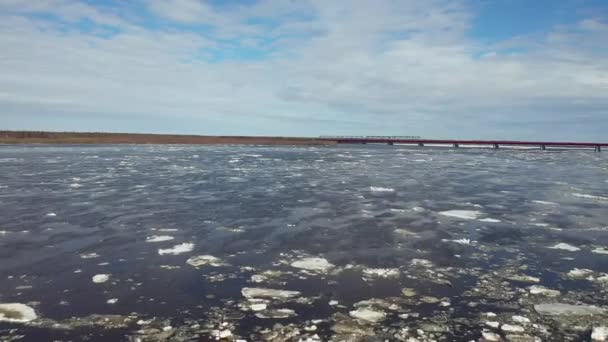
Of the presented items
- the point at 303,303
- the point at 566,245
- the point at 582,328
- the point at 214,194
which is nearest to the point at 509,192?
the point at 566,245

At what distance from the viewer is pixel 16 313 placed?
3977 millimetres

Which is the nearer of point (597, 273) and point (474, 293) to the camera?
point (474, 293)

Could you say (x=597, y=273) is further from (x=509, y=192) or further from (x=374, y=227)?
(x=509, y=192)

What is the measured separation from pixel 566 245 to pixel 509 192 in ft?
23.1

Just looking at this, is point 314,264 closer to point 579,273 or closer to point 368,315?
point 368,315

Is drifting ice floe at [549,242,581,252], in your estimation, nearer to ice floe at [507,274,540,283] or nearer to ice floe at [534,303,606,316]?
ice floe at [507,274,540,283]

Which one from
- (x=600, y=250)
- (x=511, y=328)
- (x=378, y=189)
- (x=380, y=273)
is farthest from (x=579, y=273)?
(x=378, y=189)

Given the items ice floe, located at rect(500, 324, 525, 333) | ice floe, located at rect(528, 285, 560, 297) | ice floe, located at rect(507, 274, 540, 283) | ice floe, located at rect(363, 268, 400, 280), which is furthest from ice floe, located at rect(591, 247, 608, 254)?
ice floe, located at rect(500, 324, 525, 333)

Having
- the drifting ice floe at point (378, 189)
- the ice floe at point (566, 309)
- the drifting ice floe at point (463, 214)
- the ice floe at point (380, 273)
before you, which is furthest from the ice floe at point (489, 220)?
the drifting ice floe at point (378, 189)

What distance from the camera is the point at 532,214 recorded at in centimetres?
939

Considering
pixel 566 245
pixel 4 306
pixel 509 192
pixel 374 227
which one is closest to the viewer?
pixel 4 306

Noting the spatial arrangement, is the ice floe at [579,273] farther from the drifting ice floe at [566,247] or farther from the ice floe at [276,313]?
the ice floe at [276,313]

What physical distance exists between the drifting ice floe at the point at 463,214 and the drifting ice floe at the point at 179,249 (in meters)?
5.84

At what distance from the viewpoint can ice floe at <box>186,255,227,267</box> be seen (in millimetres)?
5621
